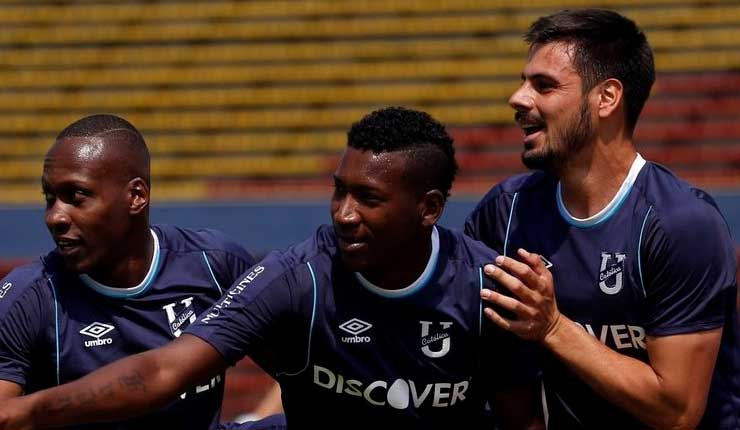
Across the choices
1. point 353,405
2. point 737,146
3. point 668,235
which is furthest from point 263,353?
point 737,146

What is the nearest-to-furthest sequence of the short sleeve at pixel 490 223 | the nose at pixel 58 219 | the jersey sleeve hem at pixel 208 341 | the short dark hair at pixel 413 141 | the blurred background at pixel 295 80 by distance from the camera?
the jersey sleeve hem at pixel 208 341, the short dark hair at pixel 413 141, the nose at pixel 58 219, the short sleeve at pixel 490 223, the blurred background at pixel 295 80

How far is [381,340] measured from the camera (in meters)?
3.61

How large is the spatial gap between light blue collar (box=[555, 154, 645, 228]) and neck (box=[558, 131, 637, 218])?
13mm

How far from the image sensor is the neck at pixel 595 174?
3.79m

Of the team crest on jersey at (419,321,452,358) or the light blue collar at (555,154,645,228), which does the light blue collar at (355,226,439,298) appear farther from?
the light blue collar at (555,154,645,228)

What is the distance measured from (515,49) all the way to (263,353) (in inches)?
337

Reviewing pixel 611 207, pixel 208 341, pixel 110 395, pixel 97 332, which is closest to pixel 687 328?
pixel 611 207

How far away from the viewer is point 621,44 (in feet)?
12.6

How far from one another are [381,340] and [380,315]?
7 cm

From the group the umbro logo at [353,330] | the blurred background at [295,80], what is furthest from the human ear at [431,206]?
the blurred background at [295,80]

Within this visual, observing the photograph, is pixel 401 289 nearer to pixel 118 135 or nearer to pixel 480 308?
pixel 480 308

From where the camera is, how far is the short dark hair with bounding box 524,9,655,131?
12.4ft

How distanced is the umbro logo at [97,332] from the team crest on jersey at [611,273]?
57.6 inches

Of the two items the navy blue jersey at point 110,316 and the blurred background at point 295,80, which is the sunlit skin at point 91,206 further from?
the blurred background at point 295,80
